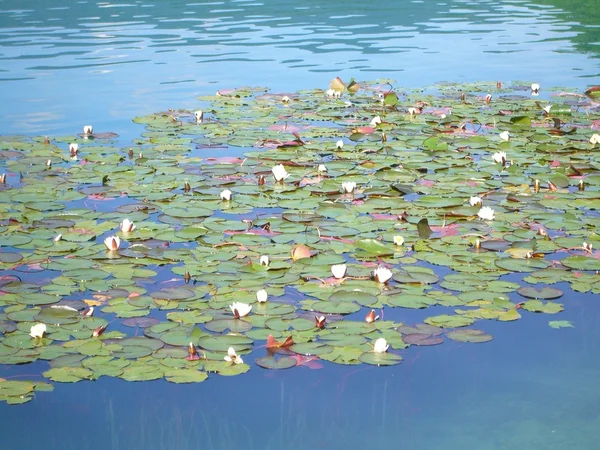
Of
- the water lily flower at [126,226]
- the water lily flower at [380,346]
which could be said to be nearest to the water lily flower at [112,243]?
the water lily flower at [126,226]

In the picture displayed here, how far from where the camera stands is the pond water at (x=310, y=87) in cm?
276

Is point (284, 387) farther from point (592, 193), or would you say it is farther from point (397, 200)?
point (592, 193)

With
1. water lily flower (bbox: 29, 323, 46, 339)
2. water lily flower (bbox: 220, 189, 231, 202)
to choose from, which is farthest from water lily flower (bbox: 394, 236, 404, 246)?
water lily flower (bbox: 29, 323, 46, 339)

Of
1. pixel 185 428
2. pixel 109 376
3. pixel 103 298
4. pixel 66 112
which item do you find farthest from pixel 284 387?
pixel 66 112

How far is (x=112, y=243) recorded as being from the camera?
4.06 meters

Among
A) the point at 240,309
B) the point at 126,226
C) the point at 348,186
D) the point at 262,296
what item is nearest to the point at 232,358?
the point at 240,309

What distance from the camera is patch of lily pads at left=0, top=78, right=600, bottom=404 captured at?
3.23 metres

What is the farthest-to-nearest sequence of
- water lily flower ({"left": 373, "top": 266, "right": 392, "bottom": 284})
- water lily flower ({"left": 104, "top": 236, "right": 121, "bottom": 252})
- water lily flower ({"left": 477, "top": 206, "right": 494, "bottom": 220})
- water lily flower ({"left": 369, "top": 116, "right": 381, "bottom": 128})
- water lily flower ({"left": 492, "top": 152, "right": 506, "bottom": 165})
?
water lily flower ({"left": 369, "top": 116, "right": 381, "bottom": 128}), water lily flower ({"left": 492, "top": 152, "right": 506, "bottom": 165}), water lily flower ({"left": 477, "top": 206, "right": 494, "bottom": 220}), water lily flower ({"left": 104, "top": 236, "right": 121, "bottom": 252}), water lily flower ({"left": 373, "top": 266, "right": 392, "bottom": 284})

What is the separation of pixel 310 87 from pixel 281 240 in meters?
4.72

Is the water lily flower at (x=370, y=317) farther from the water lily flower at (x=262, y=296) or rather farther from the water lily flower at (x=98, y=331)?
the water lily flower at (x=98, y=331)

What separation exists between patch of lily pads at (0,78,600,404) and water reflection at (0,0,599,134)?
174 centimetres

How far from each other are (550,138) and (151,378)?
4118mm

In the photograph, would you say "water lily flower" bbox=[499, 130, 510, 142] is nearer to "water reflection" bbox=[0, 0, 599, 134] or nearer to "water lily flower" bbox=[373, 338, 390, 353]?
"water reflection" bbox=[0, 0, 599, 134]

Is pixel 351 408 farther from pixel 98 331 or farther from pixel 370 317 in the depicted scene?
pixel 98 331
